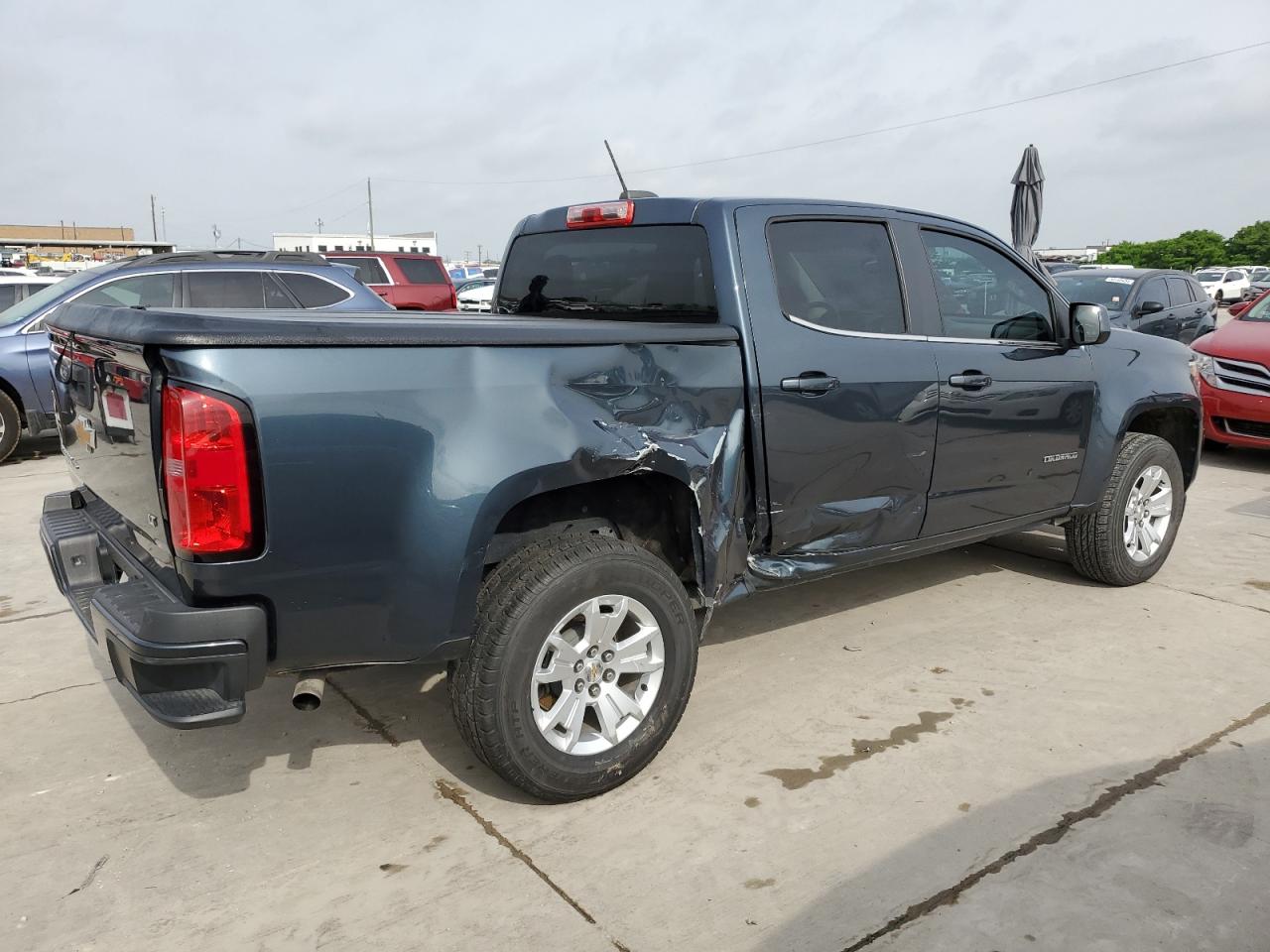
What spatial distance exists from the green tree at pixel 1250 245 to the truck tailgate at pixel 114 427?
58.4 metres

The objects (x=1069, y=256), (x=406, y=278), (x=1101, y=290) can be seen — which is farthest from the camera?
(x=1069, y=256)

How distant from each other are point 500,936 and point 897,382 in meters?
2.40

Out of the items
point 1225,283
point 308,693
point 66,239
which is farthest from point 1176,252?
point 66,239

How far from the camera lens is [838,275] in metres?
3.71

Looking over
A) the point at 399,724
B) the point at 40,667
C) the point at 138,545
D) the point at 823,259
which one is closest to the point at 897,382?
the point at 823,259

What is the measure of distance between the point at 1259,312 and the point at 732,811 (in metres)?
8.69

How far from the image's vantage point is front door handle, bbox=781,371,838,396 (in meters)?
3.38

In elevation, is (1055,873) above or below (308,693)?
below

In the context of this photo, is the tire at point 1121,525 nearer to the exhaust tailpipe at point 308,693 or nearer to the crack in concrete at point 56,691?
the exhaust tailpipe at point 308,693

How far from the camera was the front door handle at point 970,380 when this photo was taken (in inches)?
154

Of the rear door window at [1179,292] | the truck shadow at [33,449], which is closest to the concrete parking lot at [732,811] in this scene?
the truck shadow at [33,449]

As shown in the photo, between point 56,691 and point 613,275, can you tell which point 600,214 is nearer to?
point 613,275

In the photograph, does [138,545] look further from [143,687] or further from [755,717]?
[755,717]

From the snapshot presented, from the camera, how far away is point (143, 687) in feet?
8.04
